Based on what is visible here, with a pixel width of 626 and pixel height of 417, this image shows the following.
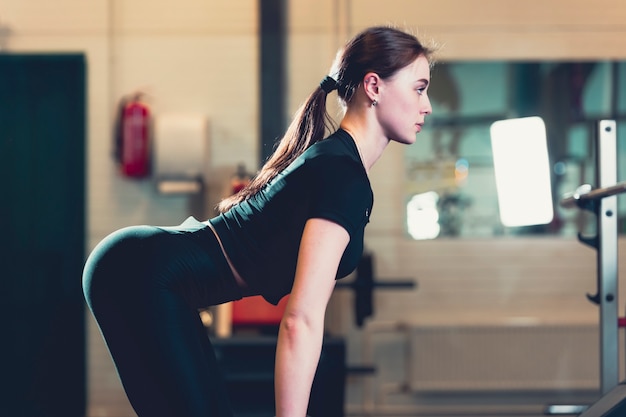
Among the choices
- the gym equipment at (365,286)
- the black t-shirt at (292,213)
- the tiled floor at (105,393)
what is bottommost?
the tiled floor at (105,393)

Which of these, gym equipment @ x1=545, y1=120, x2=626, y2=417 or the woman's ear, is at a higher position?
the woman's ear

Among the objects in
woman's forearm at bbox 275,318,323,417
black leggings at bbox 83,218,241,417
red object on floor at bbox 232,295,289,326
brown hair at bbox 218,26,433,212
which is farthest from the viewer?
red object on floor at bbox 232,295,289,326

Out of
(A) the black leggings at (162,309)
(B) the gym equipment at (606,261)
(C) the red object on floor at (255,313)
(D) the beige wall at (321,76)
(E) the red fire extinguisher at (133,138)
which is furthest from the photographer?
(D) the beige wall at (321,76)

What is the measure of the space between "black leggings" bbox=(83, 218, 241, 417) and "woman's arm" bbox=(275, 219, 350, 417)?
0.62 feet

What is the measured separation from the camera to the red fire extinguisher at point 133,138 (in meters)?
4.75

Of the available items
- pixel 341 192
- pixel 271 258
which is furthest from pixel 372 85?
pixel 271 258

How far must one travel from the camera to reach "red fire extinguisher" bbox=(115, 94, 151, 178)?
4.75 metres

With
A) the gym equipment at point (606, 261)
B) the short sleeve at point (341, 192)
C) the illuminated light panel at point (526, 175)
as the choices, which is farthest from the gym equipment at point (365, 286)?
the short sleeve at point (341, 192)

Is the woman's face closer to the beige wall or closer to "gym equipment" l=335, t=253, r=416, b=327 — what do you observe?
"gym equipment" l=335, t=253, r=416, b=327

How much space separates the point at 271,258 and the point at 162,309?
23 centimetres

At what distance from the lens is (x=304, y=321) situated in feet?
4.91

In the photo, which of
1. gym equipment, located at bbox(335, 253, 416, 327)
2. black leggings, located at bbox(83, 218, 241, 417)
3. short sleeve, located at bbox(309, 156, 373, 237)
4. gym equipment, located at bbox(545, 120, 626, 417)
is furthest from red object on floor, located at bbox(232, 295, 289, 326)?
short sleeve, located at bbox(309, 156, 373, 237)

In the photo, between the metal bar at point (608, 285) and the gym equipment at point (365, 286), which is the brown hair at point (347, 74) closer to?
the metal bar at point (608, 285)

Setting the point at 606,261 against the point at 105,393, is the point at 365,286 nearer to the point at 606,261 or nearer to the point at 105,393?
the point at 606,261
